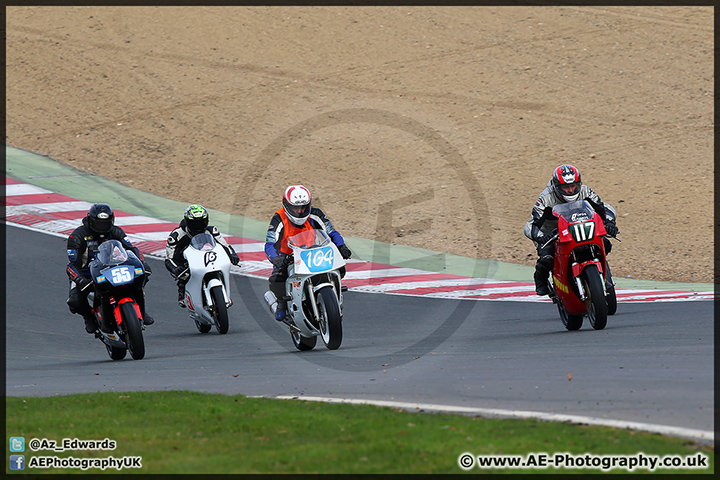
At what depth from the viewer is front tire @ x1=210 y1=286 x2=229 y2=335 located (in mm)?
12703

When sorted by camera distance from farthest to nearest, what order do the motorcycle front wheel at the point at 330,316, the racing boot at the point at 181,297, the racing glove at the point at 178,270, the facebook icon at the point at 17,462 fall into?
1. the racing boot at the point at 181,297
2. the racing glove at the point at 178,270
3. the motorcycle front wheel at the point at 330,316
4. the facebook icon at the point at 17,462

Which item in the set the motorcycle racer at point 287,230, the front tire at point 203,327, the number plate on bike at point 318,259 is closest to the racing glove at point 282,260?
the motorcycle racer at point 287,230

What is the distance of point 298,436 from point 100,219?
20.7 feet

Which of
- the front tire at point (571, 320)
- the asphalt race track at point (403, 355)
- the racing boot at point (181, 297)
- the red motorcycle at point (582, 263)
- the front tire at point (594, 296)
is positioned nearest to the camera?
the asphalt race track at point (403, 355)

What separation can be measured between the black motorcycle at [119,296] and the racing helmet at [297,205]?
76.9 inches

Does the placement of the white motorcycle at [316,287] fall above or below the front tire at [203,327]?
above

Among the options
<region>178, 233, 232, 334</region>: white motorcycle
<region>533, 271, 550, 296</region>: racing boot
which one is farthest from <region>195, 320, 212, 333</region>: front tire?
<region>533, 271, 550, 296</region>: racing boot

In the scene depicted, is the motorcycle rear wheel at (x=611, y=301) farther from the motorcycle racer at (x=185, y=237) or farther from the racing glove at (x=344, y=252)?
the motorcycle racer at (x=185, y=237)

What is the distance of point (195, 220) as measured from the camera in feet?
43.7

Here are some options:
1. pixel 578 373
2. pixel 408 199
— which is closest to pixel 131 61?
pixel 408 199

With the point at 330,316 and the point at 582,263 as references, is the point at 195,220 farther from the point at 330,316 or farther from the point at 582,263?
the point at 582,263

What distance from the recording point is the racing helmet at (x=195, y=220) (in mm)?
13305

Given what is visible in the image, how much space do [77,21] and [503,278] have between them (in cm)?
1975

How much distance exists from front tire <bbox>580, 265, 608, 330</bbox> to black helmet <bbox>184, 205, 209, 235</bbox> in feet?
18.4
